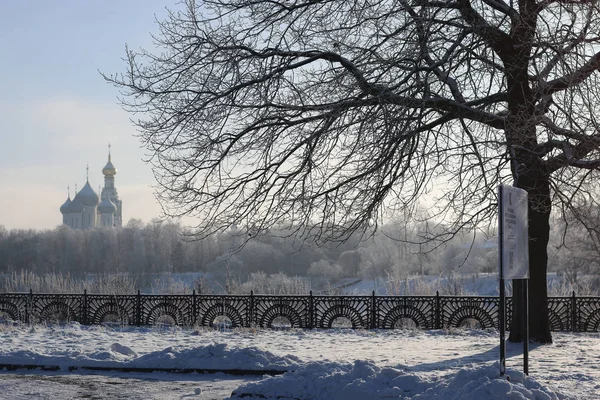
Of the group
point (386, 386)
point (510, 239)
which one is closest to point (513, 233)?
point (510, 239)

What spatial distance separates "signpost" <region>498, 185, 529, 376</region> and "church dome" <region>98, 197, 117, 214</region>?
18664 cm

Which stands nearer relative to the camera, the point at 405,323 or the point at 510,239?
the point at 510,239

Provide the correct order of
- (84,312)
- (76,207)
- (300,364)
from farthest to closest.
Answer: (76,207) → (84,312) → (300,364)

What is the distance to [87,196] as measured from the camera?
19512 centimetres

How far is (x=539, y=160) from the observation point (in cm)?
1491

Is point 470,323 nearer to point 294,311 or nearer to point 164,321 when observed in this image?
point 294,311

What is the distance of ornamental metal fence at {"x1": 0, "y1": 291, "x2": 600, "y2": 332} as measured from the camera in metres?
20.8

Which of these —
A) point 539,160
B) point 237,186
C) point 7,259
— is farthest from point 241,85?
point 7,259

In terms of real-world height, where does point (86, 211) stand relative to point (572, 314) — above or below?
above

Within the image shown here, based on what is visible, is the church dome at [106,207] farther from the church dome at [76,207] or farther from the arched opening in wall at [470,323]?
the arched opening in wall at [470,323]

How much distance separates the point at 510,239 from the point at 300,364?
478 centimetres

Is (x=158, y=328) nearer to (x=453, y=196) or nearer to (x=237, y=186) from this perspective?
(x=237, y=186)

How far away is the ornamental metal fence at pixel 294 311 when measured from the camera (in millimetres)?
20750

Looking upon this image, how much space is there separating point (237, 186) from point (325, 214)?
1892 millimetres
